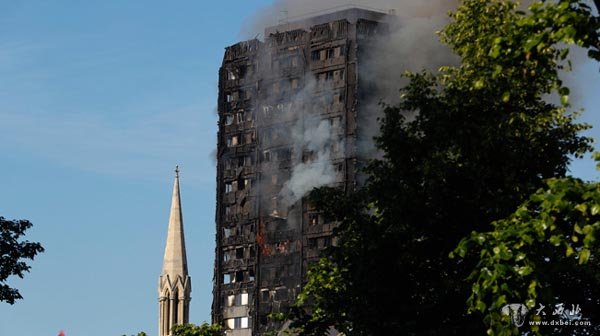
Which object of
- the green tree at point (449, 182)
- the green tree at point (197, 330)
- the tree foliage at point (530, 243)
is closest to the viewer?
the tree foliage at point (530, 243)

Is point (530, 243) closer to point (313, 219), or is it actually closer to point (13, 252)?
point (13, 252)

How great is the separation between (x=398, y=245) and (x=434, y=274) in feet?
5.25

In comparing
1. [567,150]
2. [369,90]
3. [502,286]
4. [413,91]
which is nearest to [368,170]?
[413,91]

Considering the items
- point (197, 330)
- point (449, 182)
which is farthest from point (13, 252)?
point (197, 330)

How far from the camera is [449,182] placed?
2032 inches

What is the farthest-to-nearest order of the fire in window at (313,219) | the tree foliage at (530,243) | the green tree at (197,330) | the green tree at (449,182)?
the fire in window at (313,219), the green tree at (197,330), the green tree at (449,182), the tree foliage at (530,243)

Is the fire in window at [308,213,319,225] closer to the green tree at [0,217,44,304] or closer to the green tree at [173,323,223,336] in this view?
the green tree at [173,323,223,336]

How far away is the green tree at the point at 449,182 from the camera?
5084 cm

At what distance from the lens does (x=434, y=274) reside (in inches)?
2064

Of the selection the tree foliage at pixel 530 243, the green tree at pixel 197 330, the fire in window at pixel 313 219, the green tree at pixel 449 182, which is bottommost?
the tree foliage at pixel 530 243

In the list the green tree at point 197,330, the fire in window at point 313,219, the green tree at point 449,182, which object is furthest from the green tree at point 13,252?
the fire in window at point 313,219

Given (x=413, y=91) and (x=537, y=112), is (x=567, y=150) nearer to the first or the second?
(x=537, y=112)

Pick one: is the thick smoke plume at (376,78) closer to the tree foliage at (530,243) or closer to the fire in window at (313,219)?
the fire in window at (313,219)

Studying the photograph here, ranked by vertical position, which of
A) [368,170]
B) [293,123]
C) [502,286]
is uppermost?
[293,123]
